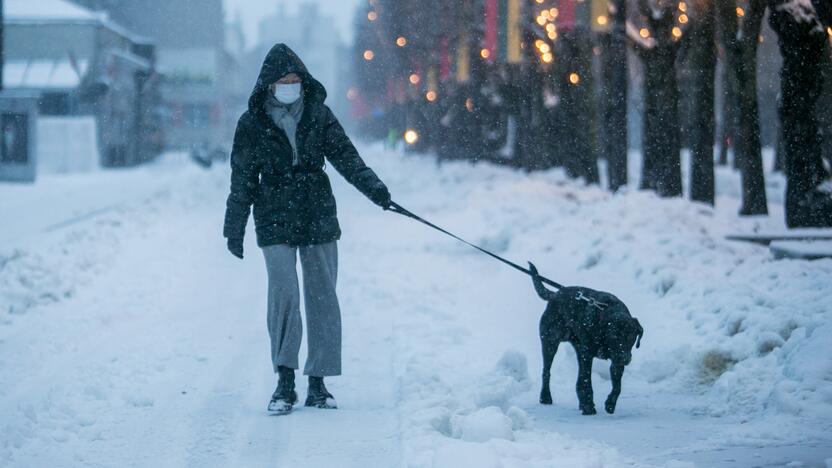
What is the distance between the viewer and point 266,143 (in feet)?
21.5

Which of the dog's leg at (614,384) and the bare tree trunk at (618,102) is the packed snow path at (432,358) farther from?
the bare tree trunk at (618,102)

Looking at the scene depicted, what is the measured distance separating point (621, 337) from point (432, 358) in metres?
2.40

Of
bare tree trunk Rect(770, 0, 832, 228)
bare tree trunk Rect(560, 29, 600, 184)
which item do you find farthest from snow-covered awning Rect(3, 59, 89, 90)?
bare tree trunk Rect(770, 0, 832, 228)

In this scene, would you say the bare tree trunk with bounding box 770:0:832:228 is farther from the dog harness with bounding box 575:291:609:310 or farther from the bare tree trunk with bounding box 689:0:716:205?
the dog harness with bounding box 575:291:609:310

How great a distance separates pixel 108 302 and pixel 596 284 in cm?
521

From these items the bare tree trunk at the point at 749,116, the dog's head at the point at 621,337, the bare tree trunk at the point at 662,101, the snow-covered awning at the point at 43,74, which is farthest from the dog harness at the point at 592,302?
the snow-covered awning at the point at 43,74

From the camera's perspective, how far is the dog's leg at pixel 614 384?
20.9ft

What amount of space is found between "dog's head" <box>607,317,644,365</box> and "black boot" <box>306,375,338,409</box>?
1.75m

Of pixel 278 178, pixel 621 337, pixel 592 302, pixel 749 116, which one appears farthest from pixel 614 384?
pixel 749 116

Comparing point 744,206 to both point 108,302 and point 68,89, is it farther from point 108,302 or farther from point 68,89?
point 68,89

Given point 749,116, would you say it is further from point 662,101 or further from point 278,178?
point 278,178

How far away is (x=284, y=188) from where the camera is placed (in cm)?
655

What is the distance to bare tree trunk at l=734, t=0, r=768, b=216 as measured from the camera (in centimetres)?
2086

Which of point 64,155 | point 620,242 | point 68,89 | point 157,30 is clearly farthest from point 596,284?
point 157,30
